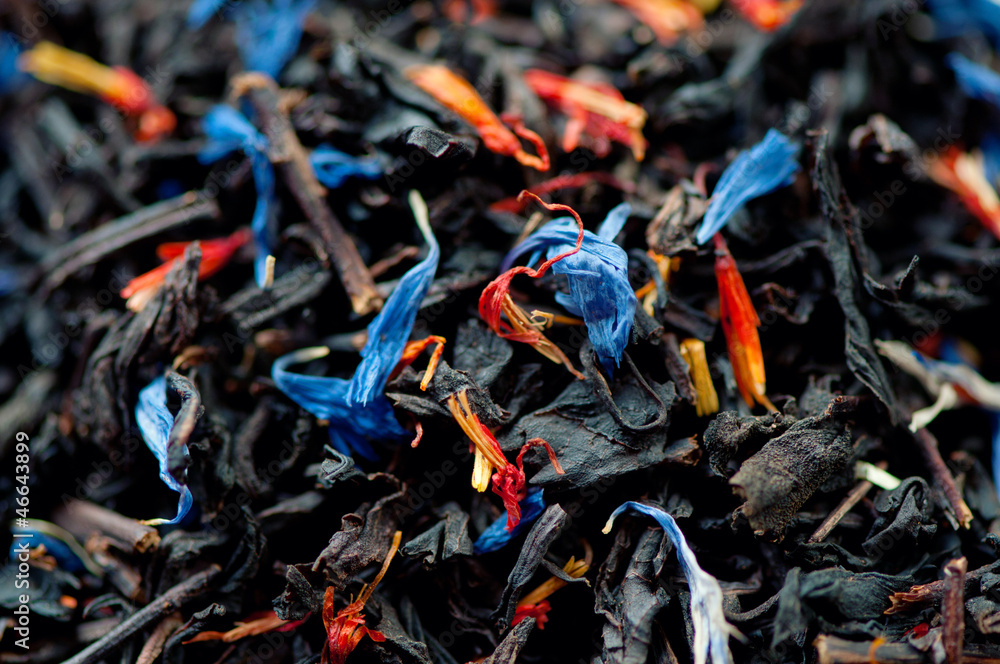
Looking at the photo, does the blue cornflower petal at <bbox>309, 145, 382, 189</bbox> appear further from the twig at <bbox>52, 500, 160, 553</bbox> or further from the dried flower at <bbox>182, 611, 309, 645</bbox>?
the dried flower at <bbox>182, 611, 309, 645</bbox>

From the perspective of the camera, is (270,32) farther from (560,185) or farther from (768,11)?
(768,11)

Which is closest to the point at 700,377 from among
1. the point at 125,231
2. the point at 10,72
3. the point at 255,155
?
the point at 255,155

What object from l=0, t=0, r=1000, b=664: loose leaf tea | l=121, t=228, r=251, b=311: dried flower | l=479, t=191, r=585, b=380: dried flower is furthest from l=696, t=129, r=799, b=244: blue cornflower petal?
l=121, t=228, r=251, b=311: dried flower

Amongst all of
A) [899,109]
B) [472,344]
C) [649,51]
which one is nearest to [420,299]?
[472,344]

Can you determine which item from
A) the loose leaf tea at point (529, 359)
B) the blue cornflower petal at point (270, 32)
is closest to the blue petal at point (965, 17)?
the loose leaf tea at point (529, 359)

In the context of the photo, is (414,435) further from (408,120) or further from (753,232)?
(753,232)

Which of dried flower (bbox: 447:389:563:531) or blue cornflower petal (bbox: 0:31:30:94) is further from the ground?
blue cornflower petal (bbox: 0:31:30:94)

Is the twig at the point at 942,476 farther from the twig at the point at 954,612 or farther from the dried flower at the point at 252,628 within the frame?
the dried flower at the point at 252,628
